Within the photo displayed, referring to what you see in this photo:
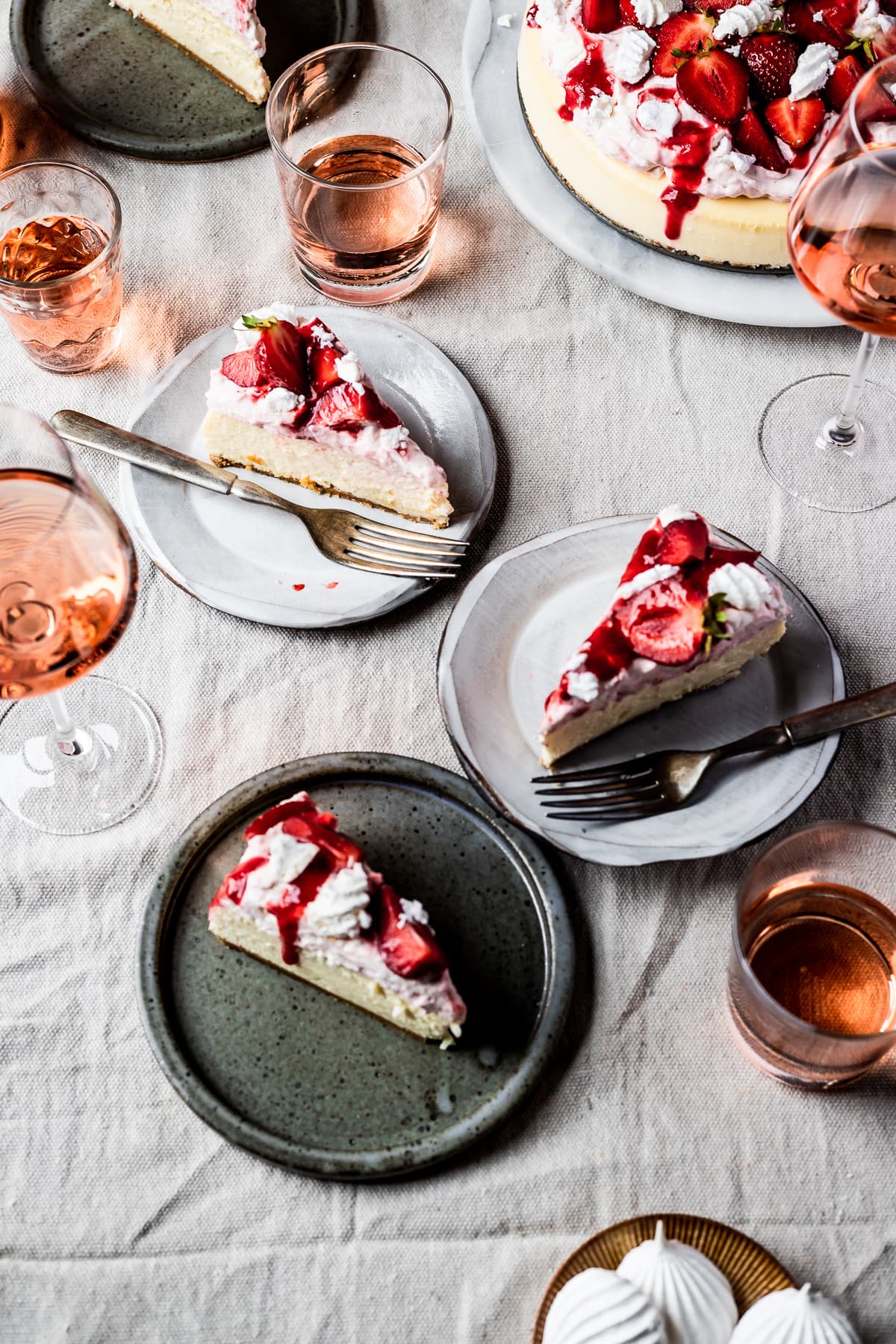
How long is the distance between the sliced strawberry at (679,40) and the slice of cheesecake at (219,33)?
60 centimetres

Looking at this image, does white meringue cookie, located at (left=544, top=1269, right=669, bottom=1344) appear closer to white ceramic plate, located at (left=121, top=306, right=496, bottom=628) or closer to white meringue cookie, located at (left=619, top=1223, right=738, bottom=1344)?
white meringue cookie, located at (left=619, top=1223, right=738, bottom=1344)

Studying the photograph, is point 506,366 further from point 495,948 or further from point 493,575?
point 495,948

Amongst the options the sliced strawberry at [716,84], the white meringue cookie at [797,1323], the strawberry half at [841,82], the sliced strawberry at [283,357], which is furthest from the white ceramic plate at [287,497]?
the white meringue cookie at [797,1323]

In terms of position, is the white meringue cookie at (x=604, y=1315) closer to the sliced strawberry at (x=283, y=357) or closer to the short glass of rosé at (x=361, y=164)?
the sliced strawberry at (x=283, y=357)

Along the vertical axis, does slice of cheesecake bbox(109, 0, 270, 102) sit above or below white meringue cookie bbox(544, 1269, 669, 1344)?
above

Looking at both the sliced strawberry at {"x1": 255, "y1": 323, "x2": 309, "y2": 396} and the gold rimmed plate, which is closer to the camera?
the gold rimmed plate

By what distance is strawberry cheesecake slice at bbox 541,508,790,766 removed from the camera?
5.21 ft

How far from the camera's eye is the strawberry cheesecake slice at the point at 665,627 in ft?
5.21

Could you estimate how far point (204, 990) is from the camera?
154 centimetres

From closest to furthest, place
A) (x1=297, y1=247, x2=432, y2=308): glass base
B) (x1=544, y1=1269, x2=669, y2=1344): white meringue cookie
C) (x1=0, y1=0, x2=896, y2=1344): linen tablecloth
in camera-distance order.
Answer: (x1=544, y1=1269, x2=669, y2=1344): white meringue cookie < (x1=0, y1=0, x2=896, y2=1344): linen tablecloth < (x1=297, y1=247, x2=432, y2=308): glass base

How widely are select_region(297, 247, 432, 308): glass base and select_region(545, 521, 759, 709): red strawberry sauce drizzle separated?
573 mm

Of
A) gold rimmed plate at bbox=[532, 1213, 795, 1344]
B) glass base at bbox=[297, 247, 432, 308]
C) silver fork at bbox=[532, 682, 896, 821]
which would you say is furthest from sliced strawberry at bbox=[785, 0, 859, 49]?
gold rimmed plate at bbox=[532, 1213, 795, 1344]

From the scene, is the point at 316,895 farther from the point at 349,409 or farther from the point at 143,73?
the point at 143,73

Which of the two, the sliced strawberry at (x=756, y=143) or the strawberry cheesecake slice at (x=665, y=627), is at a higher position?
the sliced strawberry at (x=756, y=143)
